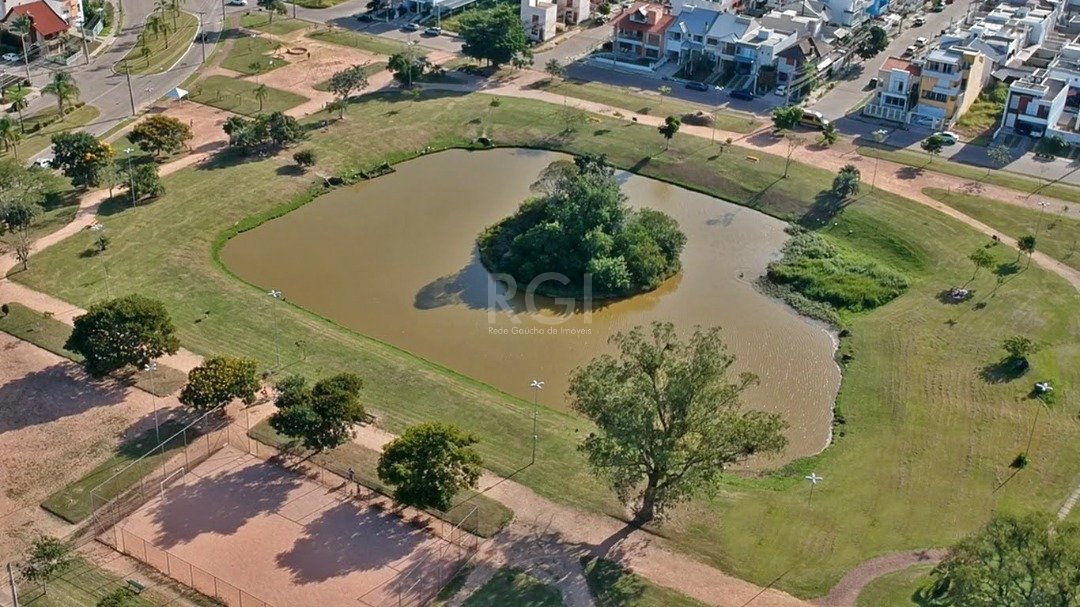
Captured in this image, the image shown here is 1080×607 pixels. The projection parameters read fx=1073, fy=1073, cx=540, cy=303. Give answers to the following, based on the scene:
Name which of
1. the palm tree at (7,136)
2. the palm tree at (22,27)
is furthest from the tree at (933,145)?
the palm tree at (22,27)

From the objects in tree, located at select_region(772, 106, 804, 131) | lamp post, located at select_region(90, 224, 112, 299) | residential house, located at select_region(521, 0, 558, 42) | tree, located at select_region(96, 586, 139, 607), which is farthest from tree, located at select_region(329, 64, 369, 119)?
tree, located at select_region(96, 586, 139, 607)

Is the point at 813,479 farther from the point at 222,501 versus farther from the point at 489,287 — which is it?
the point at 222,501

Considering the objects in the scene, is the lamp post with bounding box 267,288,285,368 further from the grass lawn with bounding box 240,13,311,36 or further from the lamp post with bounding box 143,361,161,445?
the grass lawn with bounding box 240,13,311,36

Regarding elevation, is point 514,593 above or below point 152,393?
below

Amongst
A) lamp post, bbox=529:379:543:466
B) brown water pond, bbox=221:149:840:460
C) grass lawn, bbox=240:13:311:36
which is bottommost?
lamp post, bbox=529:379:543:466

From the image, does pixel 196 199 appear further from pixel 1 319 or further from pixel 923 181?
pixel 923 181

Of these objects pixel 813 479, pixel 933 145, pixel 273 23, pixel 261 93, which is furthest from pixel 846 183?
pixel 273 23
